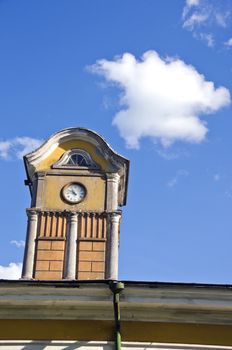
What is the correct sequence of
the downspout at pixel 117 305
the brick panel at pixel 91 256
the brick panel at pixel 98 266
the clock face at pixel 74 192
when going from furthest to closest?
the clock face at pixel 74 192, the brick panel at pixel 91 256, the brick panel at pixel 98 266, the downspout at pixel 117 305

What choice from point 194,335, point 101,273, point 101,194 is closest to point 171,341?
point 194,335

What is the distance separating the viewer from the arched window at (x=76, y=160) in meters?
21.1

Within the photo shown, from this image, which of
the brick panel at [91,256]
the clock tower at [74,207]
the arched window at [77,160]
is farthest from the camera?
the arched window at [77,160]

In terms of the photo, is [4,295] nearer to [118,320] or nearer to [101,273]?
[118,320]

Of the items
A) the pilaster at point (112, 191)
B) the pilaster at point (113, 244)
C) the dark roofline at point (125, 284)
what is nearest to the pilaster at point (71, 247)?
the pilaster at point (113, 244)

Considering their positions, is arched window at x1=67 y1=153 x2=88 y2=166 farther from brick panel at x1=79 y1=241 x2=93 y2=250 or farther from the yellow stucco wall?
brick panel at x1=79 y1=241 x2=93 y2=250

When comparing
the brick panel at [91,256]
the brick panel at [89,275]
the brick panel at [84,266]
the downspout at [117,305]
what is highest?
the brick panel at [91,256]

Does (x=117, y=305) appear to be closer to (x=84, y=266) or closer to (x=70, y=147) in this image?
(x=84, y=266)

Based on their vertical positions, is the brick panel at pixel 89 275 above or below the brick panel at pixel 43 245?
below

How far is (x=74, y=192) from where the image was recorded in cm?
2053

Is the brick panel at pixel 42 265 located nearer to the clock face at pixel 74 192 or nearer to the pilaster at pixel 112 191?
the clock face at pixel 74 192

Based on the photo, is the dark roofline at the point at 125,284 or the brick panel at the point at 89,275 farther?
the brick panel at the point at 89,275

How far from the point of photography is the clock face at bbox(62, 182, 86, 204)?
2044 centimetres

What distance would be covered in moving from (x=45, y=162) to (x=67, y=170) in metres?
0.82
